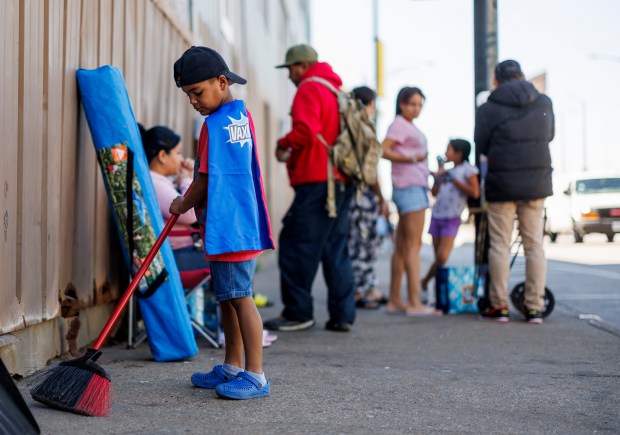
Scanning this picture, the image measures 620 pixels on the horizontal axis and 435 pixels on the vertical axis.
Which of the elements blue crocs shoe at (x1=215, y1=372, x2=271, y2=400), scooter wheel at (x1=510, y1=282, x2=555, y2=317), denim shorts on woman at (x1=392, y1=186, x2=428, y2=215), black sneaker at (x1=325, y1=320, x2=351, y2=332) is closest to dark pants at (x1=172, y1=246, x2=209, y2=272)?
black sneaker at (x1=325, y1=320, x2=351, y2=332)

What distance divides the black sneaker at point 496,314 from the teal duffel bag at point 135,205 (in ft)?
9.33

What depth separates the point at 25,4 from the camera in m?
4.12

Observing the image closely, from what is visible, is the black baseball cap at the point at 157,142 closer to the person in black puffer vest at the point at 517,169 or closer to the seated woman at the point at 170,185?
the seated woman at the point at 170,185

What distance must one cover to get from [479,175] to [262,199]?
13.6ft

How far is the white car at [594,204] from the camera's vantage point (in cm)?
2214

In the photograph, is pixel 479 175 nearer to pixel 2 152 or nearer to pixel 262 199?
pixel 262 199

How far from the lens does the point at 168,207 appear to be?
542 centimetres

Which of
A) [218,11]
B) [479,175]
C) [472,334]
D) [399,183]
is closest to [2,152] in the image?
[472,334]

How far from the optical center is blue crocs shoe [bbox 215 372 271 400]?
3818 millimetres

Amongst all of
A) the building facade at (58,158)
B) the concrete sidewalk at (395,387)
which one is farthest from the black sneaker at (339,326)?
the building facade at (58,158)

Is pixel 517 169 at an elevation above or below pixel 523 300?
above

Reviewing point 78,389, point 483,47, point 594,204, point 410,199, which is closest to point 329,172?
point 410,199

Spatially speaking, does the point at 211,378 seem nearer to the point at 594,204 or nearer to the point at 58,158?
the point at 58,158

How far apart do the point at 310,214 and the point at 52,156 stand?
219 centimetres
